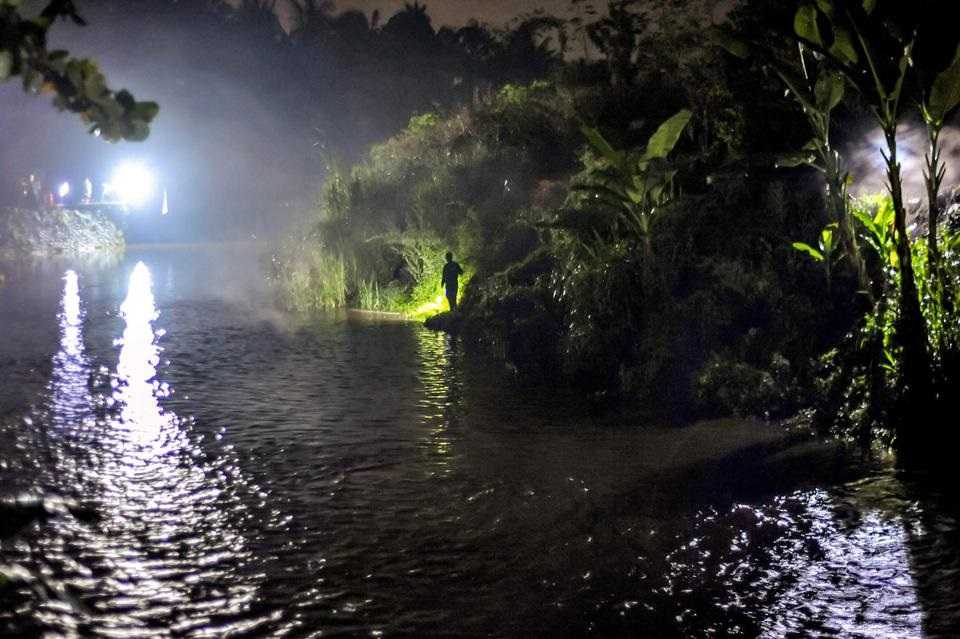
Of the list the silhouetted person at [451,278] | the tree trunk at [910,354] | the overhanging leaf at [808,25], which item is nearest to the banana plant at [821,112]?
the overhanging leaf at [808,25]

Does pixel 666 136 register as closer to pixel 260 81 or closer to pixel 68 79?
pixel 68 79

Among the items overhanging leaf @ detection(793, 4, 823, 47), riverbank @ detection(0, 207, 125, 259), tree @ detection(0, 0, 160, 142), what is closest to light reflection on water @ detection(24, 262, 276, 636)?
tree @ detection(0, 0, 160, 142)

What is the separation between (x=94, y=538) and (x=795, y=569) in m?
4.61

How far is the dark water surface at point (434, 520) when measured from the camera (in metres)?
4.86

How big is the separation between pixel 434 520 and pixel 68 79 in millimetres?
4936

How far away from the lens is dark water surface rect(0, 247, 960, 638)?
4863 mm

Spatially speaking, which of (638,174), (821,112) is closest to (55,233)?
(638,174)

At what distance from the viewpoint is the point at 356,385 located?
39.4 ft

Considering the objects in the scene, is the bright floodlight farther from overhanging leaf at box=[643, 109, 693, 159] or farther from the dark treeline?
overhanging leaf at box=[643, 109, 693, 159]

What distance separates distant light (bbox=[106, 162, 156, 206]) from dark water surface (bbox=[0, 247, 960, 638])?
4796 cm

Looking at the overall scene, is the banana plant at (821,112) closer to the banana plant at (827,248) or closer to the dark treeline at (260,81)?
the banana plant at (827,248)

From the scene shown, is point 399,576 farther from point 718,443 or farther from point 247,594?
point 718,443

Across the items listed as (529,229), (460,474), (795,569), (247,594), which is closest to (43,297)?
(529,229)

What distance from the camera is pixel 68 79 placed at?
2.04 metres
